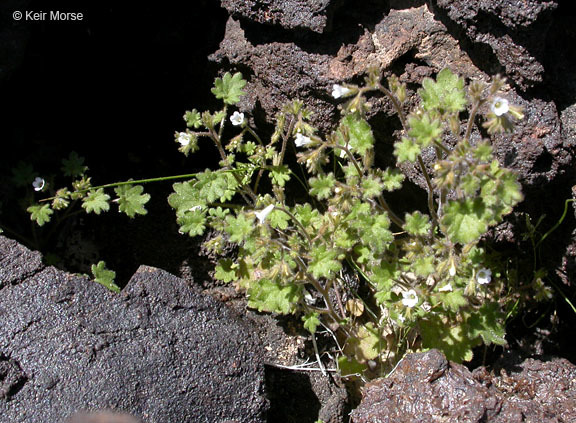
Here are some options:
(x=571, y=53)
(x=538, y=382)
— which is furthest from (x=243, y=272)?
(x=571, y=53)

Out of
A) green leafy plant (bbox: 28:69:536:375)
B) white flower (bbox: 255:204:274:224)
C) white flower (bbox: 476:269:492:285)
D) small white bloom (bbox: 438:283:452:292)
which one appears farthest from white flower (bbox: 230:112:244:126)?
white flower (bbox: 476:269:492:285)

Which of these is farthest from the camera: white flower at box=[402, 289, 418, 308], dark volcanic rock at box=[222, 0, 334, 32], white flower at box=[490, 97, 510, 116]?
dark volcanic rock at box=[222, 0, 334, 32]

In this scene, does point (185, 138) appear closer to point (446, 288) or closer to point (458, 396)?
point (446, 288)

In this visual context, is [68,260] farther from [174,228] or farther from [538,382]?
[538,382]

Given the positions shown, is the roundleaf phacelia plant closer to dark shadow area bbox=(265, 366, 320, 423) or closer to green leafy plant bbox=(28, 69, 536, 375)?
green leafy plant bbox=(28, 69, 536, 375)

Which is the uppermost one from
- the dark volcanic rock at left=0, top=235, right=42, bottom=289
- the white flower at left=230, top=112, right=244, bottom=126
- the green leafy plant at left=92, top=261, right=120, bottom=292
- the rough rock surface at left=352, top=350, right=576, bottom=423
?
the white flower at left=230, top=112, right=244, bottom=126

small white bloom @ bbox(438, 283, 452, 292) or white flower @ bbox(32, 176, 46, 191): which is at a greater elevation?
small white bloom @ bbox(438, 283, 452, 292)
